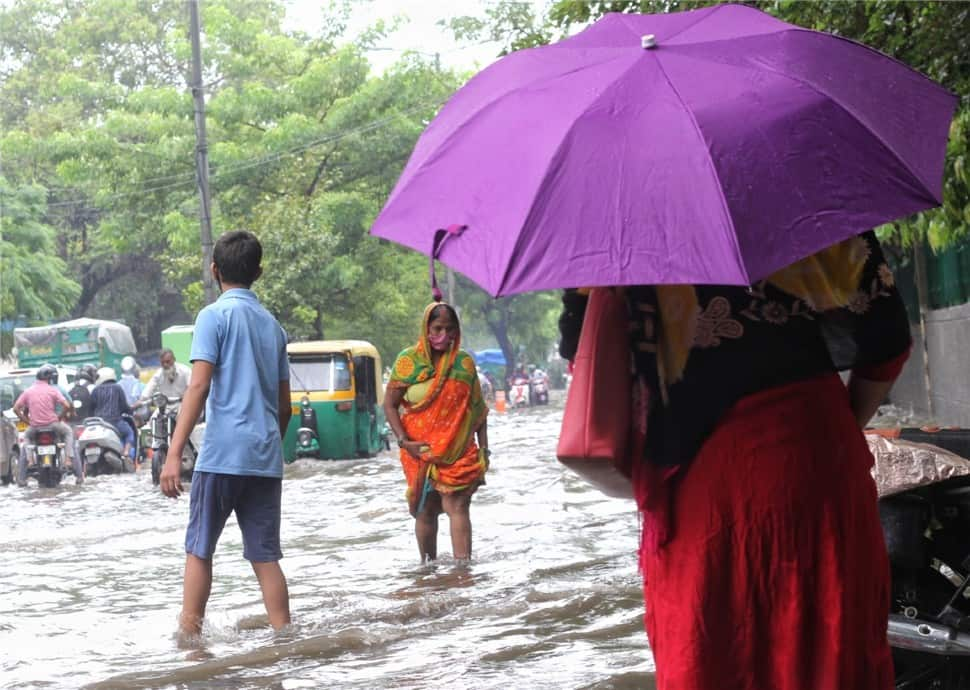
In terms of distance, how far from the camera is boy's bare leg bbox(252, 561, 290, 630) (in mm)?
6164

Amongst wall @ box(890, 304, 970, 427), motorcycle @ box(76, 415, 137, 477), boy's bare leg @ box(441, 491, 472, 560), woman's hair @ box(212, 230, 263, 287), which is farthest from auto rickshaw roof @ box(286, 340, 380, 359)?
woman's hair @ box(212, 230, 263, 287)

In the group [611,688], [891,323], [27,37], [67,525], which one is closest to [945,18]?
[611,688]

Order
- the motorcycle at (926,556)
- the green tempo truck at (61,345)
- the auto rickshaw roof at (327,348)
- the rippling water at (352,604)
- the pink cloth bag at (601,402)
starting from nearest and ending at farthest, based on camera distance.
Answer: the pink cloth bag at (601,402) → the motorcycle at (926,556) → the rippling water at (352,604) → the auto rickshaw roof at (327,348) → the green tempo truck at (61,345)

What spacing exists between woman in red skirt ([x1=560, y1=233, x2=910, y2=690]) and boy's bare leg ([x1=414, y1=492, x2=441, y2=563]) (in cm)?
544

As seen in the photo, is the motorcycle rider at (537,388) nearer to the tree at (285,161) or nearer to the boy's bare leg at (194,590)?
the tree at (285,161)

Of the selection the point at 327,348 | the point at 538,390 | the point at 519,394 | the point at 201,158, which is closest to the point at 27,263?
the point at 201,158

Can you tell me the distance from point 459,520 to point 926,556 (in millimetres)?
4305

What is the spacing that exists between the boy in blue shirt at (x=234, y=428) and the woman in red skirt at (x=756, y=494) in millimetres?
3277

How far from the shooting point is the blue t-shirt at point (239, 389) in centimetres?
600

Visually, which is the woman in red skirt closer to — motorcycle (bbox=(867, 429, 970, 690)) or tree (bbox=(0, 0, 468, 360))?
motorcycle (bbox=(867, 429, 970, 690))

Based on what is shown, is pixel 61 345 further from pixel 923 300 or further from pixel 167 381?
pixel 923 300

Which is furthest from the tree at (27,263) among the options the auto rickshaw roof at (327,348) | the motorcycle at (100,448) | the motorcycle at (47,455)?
the motorcycle at (47,455)

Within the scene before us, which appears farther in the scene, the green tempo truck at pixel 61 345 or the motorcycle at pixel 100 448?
the green tempo truck at pixel 61 345

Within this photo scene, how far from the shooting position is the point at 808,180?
285 centimetres
